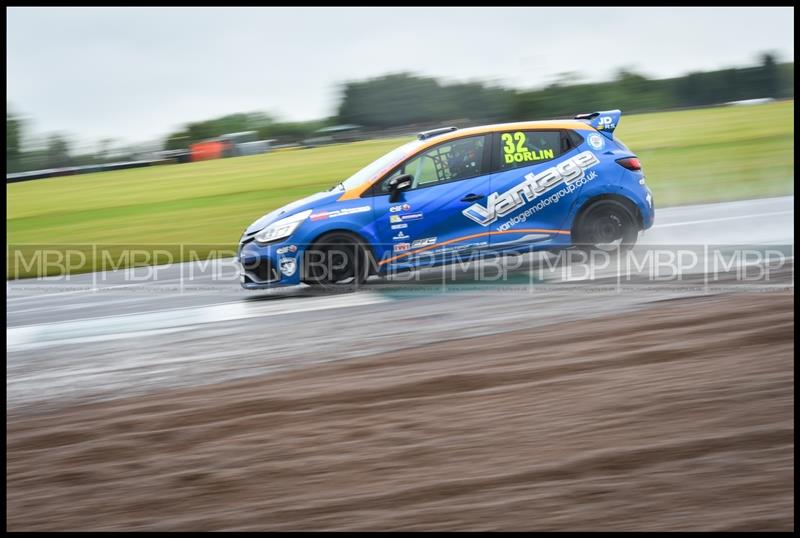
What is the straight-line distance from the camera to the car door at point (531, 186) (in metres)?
9.61

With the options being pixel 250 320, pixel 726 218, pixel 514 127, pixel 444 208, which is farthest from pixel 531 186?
pixel 726 218

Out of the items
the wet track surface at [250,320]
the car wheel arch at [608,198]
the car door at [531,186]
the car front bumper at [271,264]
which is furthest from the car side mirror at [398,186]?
the car wheel arch at [608,198]

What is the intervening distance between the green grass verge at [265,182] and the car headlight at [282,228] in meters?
5.97

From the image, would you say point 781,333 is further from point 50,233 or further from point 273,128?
point 273,128

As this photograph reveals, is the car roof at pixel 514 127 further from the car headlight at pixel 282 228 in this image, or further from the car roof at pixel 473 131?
the car headlight at pixel 282 228

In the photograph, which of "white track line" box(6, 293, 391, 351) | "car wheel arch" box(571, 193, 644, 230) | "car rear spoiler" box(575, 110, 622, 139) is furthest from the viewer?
"car rear spoiler" box(575, 110, 622, 139)

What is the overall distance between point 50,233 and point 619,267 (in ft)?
45.3

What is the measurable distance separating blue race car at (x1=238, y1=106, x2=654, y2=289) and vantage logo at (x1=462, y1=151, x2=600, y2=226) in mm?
11

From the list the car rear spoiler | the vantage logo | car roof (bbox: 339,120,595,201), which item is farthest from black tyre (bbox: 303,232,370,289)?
the car rear spoiler

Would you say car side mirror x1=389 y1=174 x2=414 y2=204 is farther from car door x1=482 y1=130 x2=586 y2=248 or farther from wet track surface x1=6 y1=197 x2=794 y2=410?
wet track surface x1=6 y1=197 x2=794 y2=410

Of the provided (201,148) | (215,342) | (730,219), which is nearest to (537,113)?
(201,148)

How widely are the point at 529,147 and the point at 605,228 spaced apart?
133cm

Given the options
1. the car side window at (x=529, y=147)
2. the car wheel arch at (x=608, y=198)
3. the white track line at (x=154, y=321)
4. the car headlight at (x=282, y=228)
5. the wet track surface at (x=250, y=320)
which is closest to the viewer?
the wet track surface at (x=250, y=320)

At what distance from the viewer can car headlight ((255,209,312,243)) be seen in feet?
30.9
